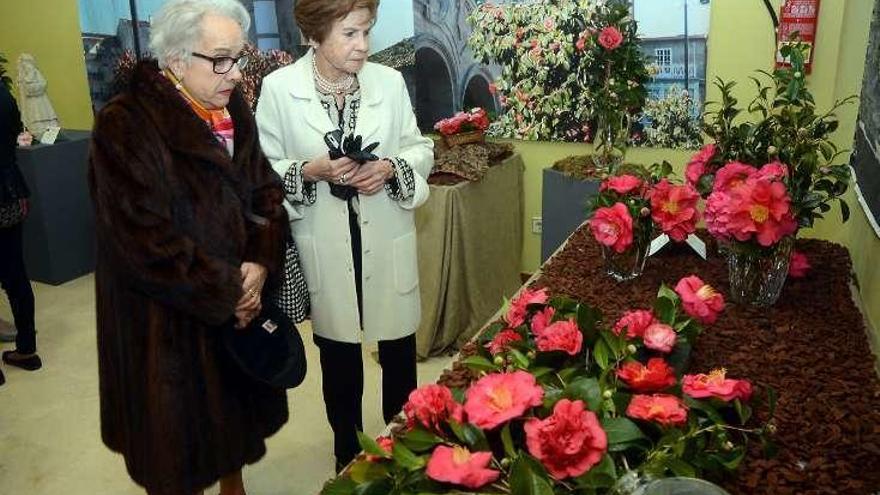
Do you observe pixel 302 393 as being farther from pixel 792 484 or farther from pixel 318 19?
pixel 792 484

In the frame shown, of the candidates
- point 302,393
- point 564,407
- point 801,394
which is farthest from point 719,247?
point 302,393

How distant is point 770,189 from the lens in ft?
4.89

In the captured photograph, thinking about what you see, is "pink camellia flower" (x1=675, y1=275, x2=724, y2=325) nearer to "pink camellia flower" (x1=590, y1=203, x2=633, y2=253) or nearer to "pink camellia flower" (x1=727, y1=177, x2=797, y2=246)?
"pink camellia flower" (x1=727, y1=177, x2=797, y2=246)

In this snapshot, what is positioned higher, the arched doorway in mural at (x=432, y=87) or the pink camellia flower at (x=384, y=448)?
the arched doorway in mural at (x=432, y=87)

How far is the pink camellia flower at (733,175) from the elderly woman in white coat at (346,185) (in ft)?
2.92

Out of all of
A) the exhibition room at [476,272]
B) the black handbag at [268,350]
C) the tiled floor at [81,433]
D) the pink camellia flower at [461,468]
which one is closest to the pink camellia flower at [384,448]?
the exhibition room at [476,272]

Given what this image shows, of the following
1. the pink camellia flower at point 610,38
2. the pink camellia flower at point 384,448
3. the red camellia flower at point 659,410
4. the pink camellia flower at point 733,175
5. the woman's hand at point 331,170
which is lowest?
the pink camellia flower at point 384,448

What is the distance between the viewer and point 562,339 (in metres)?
1.25

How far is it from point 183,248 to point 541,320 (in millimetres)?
810

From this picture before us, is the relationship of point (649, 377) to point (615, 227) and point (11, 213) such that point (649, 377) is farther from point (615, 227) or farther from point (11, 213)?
point (11, 213)

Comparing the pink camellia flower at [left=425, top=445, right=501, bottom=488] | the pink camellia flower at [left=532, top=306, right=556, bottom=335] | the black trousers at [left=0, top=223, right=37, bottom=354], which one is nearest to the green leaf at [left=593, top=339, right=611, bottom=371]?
the pink camellia flower at [left=532, top=306, right=556, bottom=335]

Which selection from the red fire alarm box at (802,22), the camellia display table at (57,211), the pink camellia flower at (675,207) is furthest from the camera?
the camellia display table at (57,211)

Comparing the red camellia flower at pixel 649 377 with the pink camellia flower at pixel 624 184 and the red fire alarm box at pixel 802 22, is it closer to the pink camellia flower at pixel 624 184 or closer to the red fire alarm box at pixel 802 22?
the pink camellia flower at pixel 624 184

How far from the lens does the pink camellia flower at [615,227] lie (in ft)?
5.83
